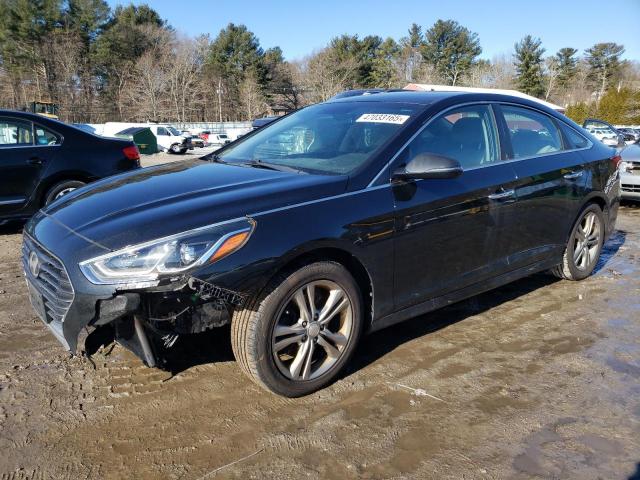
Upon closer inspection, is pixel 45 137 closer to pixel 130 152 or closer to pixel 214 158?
pixel 130 152

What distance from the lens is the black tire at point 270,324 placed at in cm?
267

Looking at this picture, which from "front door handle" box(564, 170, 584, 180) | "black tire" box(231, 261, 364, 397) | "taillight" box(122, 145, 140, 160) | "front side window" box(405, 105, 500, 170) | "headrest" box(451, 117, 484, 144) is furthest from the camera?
"taillight" box(122, 145, 140, 160)

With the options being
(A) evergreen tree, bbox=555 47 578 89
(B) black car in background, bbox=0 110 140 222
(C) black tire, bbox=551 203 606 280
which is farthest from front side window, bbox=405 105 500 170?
(A) evergreen tree, bbox=555 47 578 89

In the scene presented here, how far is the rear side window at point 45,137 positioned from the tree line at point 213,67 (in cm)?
4380

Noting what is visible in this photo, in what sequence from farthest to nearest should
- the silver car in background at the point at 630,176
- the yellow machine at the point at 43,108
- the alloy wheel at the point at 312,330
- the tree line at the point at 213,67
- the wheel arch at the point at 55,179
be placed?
1. the tree line at the point at 213,67
2. the yellow machine at the point at 43,108
3. the silver car in background at the point at 630,176
4. the wheel arch at the point at 55,179
5. the alloy wheel at the point at 312,330

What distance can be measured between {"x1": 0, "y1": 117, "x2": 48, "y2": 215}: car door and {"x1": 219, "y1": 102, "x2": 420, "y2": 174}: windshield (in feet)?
11.5

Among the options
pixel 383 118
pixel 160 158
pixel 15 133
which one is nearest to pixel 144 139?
pixel 160 158

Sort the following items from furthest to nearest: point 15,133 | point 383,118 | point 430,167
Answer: point 15,133
point 383,118
point 430,167

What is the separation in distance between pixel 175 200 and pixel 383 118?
153 centimetres

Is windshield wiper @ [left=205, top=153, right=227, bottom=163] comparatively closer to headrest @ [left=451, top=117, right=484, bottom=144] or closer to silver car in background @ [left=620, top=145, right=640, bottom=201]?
headrest @ [left=451, top=117, right=484, bottom=144]

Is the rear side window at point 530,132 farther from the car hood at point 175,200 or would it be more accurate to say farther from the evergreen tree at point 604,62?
the evergreen tree at point 604,62

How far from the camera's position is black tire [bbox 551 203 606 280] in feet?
15.4

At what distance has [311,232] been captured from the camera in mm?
2773

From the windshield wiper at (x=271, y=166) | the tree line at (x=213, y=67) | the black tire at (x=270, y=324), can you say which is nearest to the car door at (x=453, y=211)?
the black tire at (x=270, y=324)
